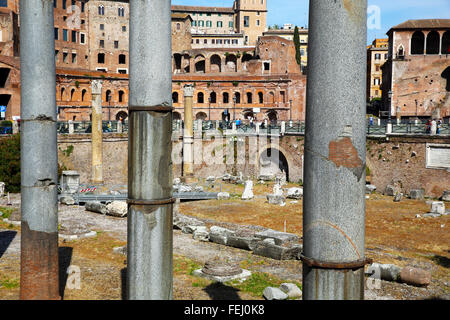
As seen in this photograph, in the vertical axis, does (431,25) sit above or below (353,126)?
above

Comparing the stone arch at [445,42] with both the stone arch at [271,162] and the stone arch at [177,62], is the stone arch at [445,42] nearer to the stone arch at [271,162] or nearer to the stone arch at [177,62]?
the stone arch at [271,162]

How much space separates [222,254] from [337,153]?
7.73 metres

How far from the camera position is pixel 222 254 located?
10164 mm

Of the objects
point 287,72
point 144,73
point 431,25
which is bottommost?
point 144,73

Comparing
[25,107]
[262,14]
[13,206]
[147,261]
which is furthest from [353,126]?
[262,14]

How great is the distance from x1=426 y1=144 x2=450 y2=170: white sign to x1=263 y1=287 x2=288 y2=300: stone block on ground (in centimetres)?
1657

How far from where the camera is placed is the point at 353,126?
2.81 meters

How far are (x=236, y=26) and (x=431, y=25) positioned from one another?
3410 centimetres

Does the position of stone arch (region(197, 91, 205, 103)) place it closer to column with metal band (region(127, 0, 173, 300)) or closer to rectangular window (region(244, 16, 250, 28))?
rectangular window (region(244, 16, 250, 28))

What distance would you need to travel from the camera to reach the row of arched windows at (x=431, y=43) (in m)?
42.3

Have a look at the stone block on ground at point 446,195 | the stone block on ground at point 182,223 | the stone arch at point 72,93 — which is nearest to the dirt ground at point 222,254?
the stone block on ground at point 182,223

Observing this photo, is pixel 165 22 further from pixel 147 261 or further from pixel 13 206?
pixel 13 206

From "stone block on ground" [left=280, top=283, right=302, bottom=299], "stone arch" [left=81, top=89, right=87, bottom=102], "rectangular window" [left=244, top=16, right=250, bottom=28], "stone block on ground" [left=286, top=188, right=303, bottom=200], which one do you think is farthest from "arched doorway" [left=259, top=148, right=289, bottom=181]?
"rectangular window" [left=244, top=16, right=250, bottom=28]
